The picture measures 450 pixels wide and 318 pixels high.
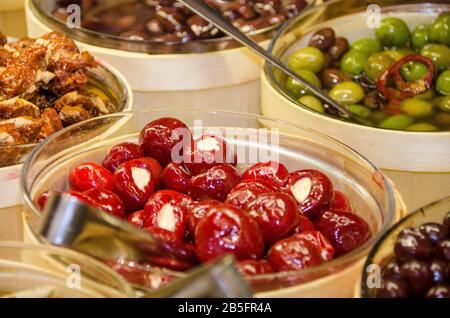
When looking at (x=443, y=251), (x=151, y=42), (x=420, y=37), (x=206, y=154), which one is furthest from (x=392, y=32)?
(x=443, y=251)

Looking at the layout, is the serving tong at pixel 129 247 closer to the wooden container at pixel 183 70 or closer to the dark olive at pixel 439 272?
the dark olive at pixel 439 272

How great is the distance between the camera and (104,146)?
1.59m

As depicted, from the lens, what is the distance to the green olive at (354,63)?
6.96ft

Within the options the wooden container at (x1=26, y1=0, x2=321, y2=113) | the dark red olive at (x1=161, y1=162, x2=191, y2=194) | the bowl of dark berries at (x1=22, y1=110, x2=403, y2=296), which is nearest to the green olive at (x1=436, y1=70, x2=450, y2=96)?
the wooden container at (x1=26, y1=0, x2=321, y2=113)

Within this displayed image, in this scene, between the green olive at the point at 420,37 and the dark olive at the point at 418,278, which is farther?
the green olive at the point at 420,37

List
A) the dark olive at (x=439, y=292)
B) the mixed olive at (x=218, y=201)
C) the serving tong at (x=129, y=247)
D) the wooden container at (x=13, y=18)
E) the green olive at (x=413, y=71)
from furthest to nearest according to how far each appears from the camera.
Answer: the wooden container at (x=13, y=18) < the green olive at (x=413, y=71) < the mixed olive at (x=218, y=201) < the dark olive at (x=439, y=292) < the serving tong at (x=129, y=247)

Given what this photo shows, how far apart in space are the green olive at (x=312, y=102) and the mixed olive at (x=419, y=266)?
778mm

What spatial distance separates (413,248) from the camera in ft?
3.73

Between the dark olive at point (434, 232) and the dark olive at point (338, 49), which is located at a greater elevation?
the dark olive at point (434, 232)

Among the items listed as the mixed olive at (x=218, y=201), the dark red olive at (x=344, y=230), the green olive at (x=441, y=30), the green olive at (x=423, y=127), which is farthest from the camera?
the green olive at (x=441, y=30)

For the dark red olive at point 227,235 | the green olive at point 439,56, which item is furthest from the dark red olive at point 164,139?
the green olive at point 439,56

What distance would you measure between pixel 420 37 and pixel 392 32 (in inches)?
3.0
